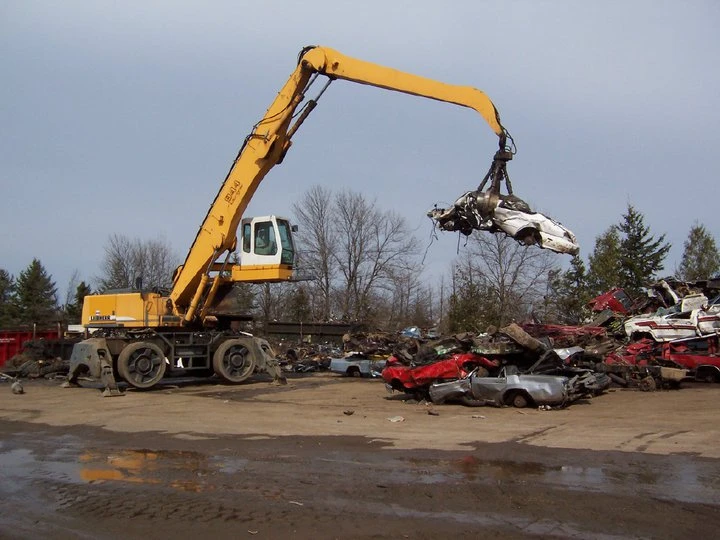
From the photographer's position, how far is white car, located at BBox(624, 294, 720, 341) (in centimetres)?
1725

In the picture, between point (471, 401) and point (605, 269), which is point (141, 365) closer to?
point (471, 401)

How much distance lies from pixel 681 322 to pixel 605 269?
78.1ft

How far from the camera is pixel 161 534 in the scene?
18.2 ft

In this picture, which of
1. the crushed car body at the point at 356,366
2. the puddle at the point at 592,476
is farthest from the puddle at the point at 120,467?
the crushed car body at the point at 356,366

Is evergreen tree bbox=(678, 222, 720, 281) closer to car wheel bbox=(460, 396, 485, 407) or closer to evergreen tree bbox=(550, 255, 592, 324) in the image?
evergreen tree bbox=(550, 255, 592, 324)

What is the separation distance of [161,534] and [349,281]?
4627cm

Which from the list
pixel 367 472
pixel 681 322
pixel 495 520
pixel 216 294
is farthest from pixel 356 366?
pixel 495 520

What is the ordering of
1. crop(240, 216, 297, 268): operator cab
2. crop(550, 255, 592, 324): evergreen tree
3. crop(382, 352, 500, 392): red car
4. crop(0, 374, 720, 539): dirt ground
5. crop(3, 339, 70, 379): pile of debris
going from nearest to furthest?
1. crop(0, 374, 720, 539): dirt ground
2. crop(382, 352, 500, 392): red car
3. crop(240, 216, 297, 268): operator cab
4. crop(3, 339, 70, 379): pile of debris
5. crop(550, 255, 592, 324): evergreen tree

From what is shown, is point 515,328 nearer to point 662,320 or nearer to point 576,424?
point 576,424

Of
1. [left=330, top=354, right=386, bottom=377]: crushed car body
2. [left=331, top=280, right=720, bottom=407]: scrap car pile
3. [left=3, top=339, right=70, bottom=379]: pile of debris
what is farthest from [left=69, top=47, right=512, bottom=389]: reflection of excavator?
[left=331, top=280, right=720, bottom=407]: scrap car pile

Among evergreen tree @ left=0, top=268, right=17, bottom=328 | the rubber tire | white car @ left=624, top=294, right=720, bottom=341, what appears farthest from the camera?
evergreen tree @ left=0, top=268, right=17, bottom=328

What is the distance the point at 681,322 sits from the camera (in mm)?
17781

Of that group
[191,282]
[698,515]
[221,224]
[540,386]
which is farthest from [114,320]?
[698,515]

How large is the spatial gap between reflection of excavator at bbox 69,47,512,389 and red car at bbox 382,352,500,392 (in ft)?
17.5
